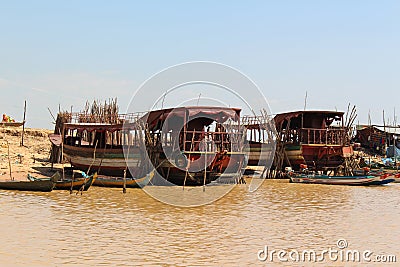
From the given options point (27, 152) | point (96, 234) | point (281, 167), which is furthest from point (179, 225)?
point (27, 152)

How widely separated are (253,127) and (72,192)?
11.9 m

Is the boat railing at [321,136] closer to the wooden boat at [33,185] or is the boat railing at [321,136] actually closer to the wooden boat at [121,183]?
the wooden boat at [121,183]

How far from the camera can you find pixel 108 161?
20.7 meters

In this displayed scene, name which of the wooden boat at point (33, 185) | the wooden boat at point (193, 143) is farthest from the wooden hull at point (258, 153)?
the wooden boat at point (33, 185)

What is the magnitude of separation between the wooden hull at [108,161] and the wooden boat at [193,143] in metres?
0.86

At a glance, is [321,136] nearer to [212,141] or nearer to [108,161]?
[212,141]

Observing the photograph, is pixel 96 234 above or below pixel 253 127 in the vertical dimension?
below

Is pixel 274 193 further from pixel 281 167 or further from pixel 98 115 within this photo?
pixel 98 115

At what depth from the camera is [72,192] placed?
15992 millimetres

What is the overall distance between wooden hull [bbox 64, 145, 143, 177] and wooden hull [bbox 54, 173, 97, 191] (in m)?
2.93

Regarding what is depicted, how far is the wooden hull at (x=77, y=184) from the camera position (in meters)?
15.9

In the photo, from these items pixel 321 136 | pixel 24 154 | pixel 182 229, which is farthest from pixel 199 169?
pixel 24 154

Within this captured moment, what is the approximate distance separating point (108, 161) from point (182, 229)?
428 inches

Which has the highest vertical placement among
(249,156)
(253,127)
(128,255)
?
(253,127)
